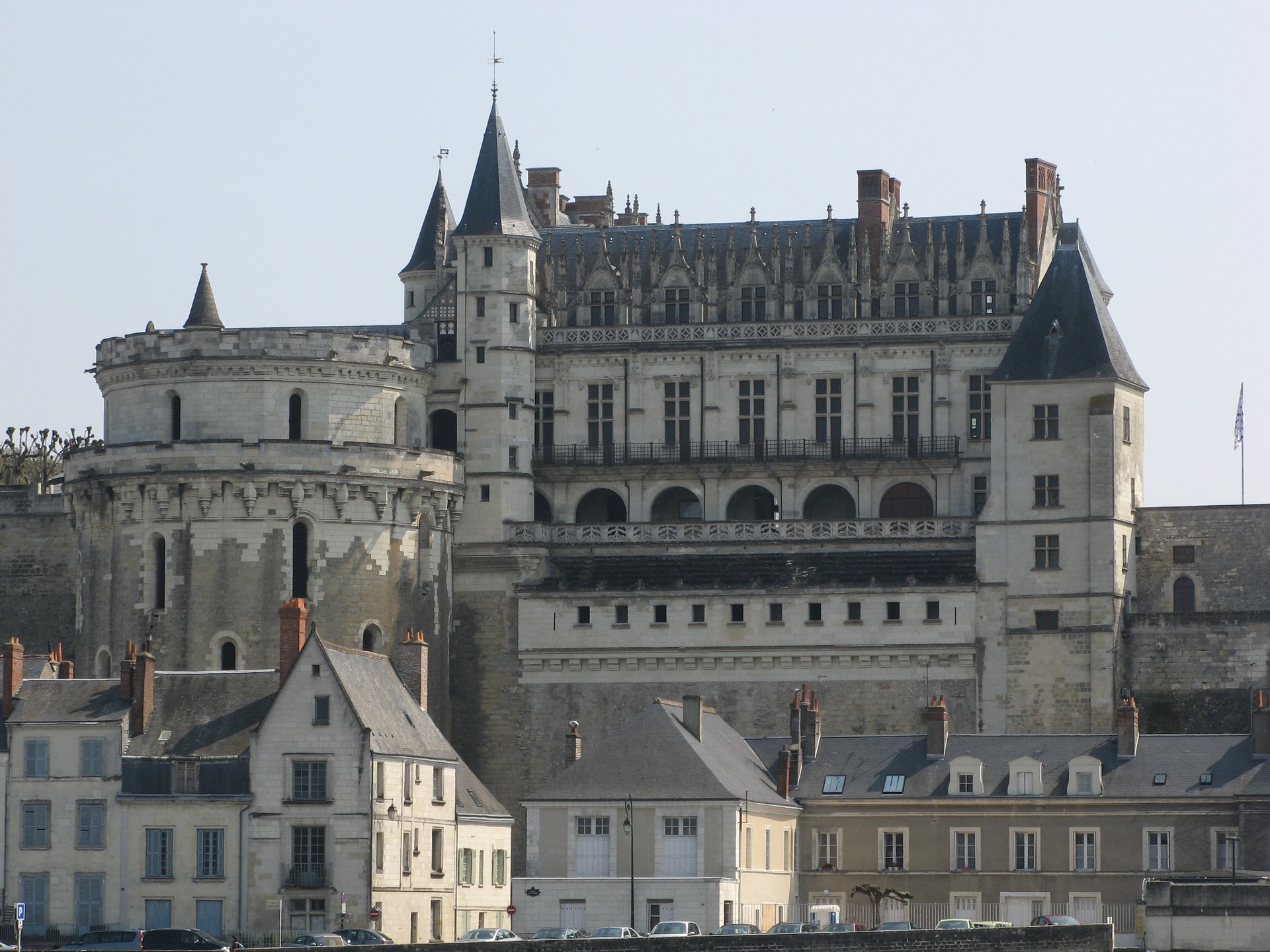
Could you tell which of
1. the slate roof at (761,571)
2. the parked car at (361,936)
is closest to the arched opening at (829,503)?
the slate roof at (761,571)

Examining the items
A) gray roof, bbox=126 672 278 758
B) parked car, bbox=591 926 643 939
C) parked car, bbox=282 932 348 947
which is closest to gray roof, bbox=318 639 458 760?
gray roof, bbox=126 672 278 758

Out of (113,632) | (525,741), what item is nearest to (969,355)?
(525,741)

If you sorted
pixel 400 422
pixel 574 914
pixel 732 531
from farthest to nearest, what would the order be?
pixel 732 531 → pixel 400 422 → pixel 574 914

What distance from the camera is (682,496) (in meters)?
85.0

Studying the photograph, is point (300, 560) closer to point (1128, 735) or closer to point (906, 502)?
point (906, 502)

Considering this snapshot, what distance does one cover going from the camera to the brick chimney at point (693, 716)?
67000mm

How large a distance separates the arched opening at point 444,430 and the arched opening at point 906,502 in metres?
11.8

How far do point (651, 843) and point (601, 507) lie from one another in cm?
2259

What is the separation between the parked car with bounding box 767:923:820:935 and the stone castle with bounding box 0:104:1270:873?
18052mm

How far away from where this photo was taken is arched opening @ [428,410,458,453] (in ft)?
276

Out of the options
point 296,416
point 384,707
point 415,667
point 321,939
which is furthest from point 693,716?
point 296,416

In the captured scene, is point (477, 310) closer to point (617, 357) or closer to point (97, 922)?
point (617, 357)

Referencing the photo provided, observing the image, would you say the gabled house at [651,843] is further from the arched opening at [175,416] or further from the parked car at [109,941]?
the arched opening at [175,416]

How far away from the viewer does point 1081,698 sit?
77.4 metres
